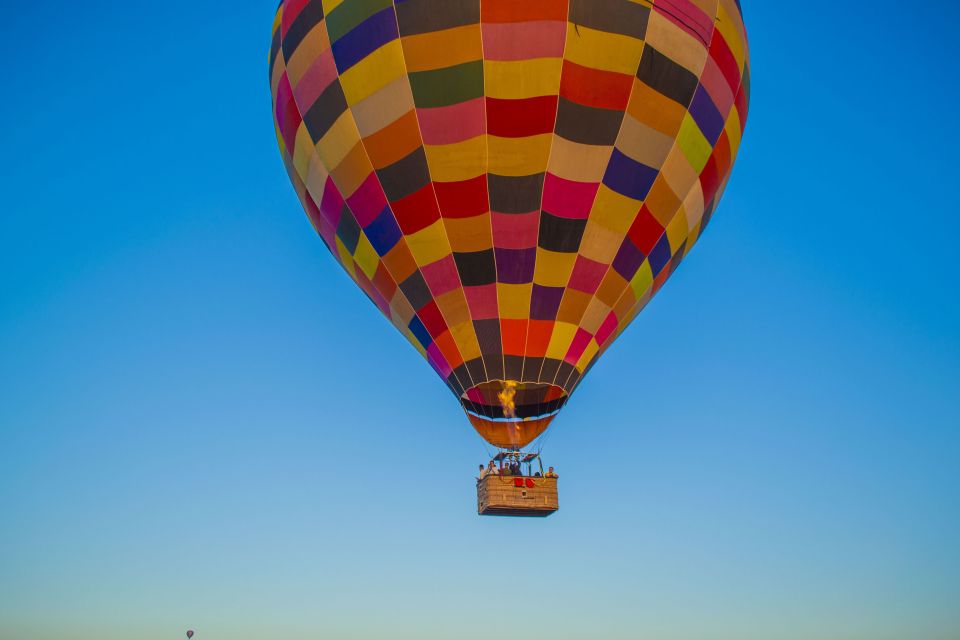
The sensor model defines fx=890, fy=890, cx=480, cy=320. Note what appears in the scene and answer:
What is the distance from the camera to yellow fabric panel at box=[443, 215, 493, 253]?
33.5ft

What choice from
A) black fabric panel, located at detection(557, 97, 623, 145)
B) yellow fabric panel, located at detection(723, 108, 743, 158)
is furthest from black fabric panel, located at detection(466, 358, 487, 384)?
yellow fabric panel, located at detection(723, 108, 743, 158)

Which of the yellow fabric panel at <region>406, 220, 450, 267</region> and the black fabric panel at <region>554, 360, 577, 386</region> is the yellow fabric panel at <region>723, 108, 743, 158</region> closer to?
the black fabric panel at <region>554, 360, 577, 386</region>

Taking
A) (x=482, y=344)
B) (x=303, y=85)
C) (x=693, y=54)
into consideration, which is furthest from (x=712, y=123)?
(x=303, y=85)

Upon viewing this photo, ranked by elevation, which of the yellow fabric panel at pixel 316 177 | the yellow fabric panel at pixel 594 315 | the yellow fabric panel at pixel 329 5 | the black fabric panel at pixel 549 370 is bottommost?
the black fabric panel at pixel 549 370

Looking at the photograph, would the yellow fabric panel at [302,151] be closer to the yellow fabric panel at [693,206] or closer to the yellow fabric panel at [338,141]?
the yellow fabric panel at [338,141]

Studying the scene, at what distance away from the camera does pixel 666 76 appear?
1021cm

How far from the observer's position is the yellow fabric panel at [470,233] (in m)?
10.2

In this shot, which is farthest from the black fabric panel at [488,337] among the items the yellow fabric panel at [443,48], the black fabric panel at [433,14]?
the black fabric panel at [433,14]

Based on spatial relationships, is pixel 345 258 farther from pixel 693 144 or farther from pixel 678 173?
pixel 693 144

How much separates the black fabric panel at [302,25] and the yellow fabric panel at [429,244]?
2.91 meters

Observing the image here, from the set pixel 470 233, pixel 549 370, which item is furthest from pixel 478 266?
pixel 549 370

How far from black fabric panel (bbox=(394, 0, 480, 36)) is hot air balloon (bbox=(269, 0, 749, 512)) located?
0.05ft

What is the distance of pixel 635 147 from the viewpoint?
10.3 meters

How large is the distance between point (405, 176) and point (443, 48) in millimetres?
1489
